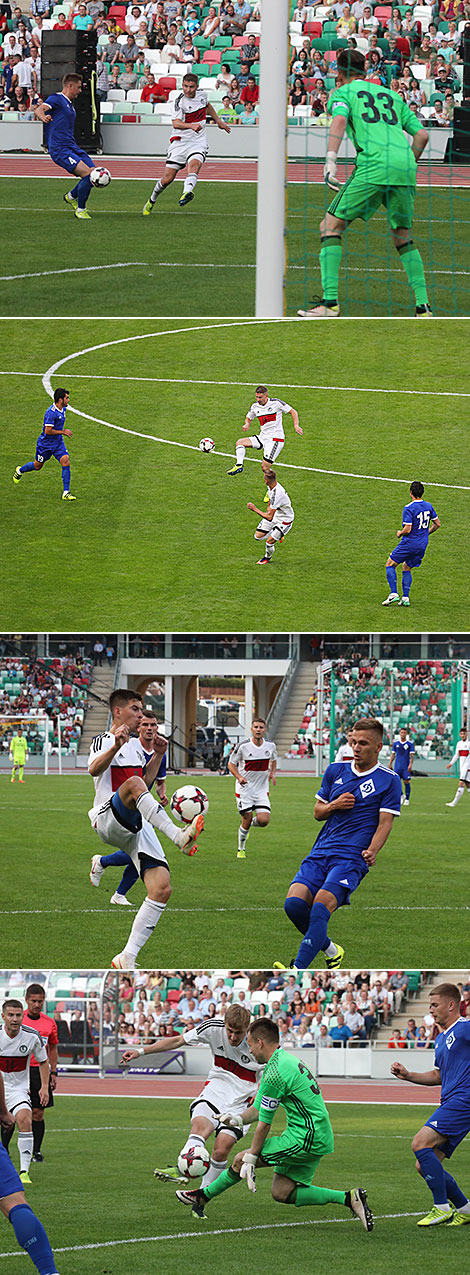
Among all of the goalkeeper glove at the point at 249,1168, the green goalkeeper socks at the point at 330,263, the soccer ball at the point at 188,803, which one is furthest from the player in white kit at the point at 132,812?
the green goalkeeper socks at the point at 330,263

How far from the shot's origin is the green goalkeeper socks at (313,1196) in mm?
7246

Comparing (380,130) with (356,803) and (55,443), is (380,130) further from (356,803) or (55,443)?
(356,803)

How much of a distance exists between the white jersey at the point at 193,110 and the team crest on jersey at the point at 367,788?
46.6 ft

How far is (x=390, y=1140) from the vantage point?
39.0 ft

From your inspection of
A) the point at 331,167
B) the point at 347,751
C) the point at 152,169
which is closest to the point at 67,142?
the point at 152,169

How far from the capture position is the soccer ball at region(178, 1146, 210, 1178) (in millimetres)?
7584

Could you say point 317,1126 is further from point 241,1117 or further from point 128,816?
point 128,816

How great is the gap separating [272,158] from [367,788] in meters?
5.66

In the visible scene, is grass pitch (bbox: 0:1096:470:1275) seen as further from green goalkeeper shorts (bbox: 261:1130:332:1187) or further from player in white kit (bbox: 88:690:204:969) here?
player in white kit (bbox: 88:690:204:969)

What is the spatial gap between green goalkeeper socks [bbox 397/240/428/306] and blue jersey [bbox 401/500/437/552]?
2112mm

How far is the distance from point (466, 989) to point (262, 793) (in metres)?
3.88

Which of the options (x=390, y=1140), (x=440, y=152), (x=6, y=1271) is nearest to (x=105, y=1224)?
(x=6, y=1271)

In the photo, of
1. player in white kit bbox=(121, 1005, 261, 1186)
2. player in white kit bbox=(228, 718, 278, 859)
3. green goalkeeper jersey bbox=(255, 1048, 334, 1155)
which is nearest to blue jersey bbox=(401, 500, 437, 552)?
player in white kit bbox=(228, 718, 278, 859)

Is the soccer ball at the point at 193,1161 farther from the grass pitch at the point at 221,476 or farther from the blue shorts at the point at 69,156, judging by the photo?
the blue shorts at the point at 69,156
